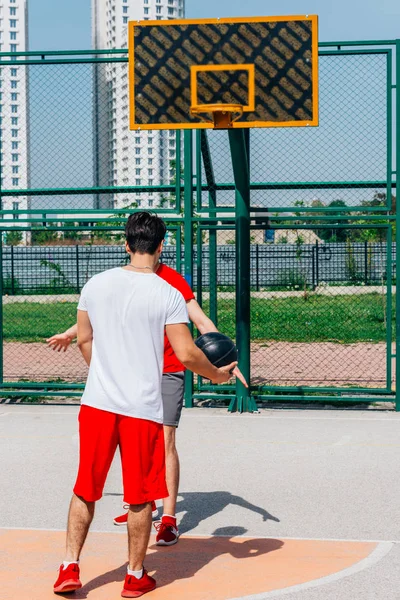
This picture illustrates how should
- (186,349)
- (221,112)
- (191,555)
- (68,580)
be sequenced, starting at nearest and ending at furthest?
(68,580), (186,349), (191,555), (221,112)

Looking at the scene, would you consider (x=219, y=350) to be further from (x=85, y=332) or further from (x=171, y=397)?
(x=85, y=332)

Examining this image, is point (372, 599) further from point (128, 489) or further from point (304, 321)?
point (304, 321)

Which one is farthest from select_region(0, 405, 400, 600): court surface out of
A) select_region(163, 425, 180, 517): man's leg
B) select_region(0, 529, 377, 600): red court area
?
select_region(163, 425, 180, 517): man's leg

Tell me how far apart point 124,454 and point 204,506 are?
6.74ft

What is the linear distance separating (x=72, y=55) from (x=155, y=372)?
7.25m

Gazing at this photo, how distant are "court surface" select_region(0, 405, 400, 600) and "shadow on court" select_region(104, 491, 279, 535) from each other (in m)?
0.01

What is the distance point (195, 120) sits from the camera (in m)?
9.91

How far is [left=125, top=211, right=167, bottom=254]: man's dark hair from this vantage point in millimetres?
4918

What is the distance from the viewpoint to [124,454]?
15.5ft

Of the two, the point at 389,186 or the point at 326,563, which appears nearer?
the point at 326,563

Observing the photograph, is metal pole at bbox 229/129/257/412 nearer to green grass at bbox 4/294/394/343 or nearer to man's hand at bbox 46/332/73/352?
man's hand at bbox 46/332/73/352

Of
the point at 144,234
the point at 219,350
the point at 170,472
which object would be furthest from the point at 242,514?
the point at 144,234

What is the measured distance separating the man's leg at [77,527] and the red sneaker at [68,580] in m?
0.05

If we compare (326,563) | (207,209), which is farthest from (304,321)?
(326,563)
